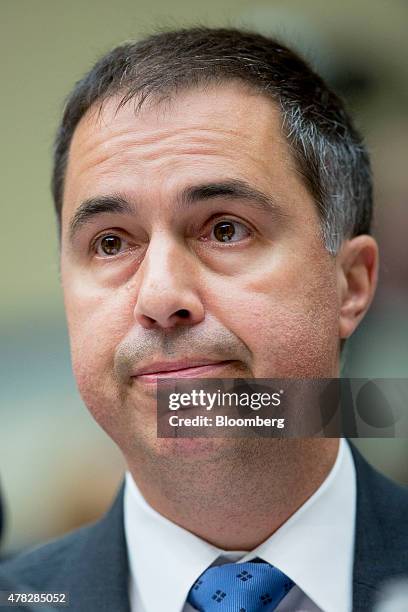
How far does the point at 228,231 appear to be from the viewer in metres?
0.96

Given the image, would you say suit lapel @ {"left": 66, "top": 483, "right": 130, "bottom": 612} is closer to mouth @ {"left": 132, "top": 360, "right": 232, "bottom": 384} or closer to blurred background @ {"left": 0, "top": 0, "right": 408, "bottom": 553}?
blurred background @ {"left": 0, "top": 0, "right": 408, "bottom": 553}

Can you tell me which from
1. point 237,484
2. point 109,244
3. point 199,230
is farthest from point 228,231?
point 237,484

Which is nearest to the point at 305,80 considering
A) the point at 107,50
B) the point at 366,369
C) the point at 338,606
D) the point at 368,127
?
the point at 368,127

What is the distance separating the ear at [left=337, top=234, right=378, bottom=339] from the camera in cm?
104

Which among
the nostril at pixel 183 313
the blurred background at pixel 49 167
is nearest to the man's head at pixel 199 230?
the nostril at pixel 183 313

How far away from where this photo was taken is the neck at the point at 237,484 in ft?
3.07

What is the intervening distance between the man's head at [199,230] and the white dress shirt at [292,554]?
123 mm

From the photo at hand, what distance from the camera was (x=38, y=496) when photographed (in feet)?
3.93

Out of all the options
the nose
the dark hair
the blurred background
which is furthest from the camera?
the blurred background

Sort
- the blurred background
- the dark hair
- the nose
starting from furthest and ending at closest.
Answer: the blurred background, the dark hair, the nose

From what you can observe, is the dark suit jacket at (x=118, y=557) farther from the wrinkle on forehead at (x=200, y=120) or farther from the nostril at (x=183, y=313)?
the wrinkle on forehead at (x=200, y=120)

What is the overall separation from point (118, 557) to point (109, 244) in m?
0.37

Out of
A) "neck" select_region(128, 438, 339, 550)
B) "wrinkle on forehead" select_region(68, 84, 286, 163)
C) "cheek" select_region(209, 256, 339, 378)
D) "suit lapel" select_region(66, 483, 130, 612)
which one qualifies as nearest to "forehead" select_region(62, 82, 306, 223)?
"wrinkle on forehead" select_region(68, 84, 286, 163)

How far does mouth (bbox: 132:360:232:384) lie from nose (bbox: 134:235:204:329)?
46 mm
